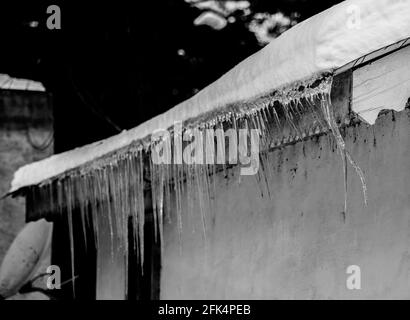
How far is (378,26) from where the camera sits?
10.5 feet

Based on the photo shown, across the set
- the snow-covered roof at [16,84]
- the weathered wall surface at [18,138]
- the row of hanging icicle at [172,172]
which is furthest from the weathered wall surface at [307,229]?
the snow-covered roof at [16,84]

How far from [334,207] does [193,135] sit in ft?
3.30

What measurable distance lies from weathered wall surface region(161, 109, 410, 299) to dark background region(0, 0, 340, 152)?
200cm

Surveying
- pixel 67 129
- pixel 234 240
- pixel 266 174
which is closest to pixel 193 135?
pixel 266 174

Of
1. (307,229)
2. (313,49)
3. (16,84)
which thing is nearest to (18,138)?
(16,84)

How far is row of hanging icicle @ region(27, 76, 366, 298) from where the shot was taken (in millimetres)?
3969

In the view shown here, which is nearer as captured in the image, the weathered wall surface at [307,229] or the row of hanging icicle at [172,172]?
the row of hanging icicle at [172,172]

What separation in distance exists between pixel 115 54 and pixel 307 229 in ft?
12.1

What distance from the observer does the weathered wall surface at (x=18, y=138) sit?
12609 mm

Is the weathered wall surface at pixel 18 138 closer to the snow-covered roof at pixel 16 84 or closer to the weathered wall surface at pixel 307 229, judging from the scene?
the snow-covered roof at pixel 16 84

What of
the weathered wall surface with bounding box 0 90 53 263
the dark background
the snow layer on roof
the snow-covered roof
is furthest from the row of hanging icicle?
the snow-covered roof

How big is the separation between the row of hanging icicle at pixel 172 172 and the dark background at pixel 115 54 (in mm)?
1103
